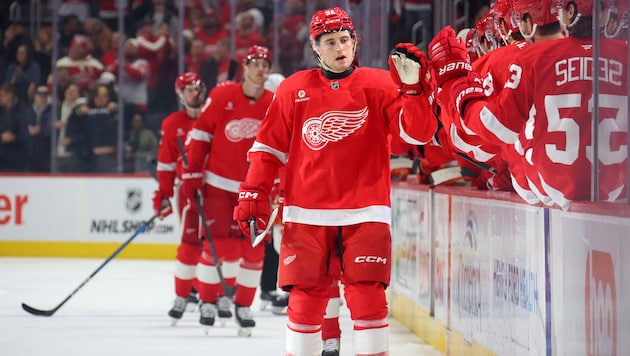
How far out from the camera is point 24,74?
1073 centimetres

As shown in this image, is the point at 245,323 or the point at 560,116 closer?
the point at 560,116

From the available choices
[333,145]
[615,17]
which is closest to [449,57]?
[333,145]

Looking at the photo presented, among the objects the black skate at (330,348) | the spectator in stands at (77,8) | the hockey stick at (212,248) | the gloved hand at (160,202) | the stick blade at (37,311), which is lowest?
the stick blade at (37,311)

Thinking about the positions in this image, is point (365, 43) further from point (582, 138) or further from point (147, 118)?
point (582, 138)

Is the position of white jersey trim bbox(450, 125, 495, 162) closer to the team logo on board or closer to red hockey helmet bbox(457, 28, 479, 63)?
red hockey helmet bbox(457, 28, 479, 63)

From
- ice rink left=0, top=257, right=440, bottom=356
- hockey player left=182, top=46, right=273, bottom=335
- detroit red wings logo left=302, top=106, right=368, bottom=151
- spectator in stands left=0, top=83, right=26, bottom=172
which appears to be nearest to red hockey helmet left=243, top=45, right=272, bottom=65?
hockey player left=182, top=46, right=273, bottom=335

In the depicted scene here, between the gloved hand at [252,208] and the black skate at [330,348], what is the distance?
35.3 inches

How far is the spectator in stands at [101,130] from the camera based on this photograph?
1022cm

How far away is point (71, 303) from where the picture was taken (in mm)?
6594

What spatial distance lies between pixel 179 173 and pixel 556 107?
3.71 meters

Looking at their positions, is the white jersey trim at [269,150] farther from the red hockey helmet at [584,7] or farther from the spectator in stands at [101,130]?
the spectator in stands at [101,130]

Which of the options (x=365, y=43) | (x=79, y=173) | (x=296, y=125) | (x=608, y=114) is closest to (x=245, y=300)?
(x=296, y=125)

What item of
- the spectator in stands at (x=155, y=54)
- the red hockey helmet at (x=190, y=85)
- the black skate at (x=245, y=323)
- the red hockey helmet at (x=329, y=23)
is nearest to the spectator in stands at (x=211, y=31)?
the spectator in stands at (x=155, y=54)

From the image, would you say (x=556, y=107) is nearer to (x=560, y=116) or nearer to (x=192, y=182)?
(x=560, y=116)
